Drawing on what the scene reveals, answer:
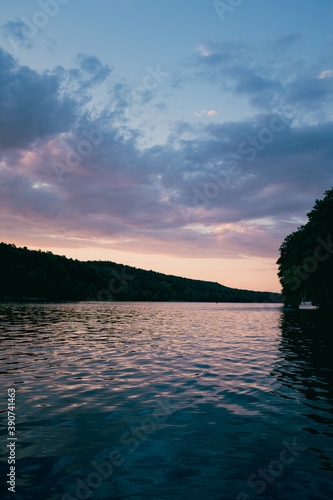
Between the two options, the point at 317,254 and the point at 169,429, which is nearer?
the point at 169,429

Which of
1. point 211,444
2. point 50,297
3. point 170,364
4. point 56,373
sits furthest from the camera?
point 50,297

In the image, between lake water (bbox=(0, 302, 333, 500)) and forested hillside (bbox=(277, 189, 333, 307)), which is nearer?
lake water (bbox=(0, 302, 333, 500))

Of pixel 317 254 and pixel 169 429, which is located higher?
pixel 317 254

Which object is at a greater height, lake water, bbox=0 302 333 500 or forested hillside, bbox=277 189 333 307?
forested hillside, bbox=277 189 333 307

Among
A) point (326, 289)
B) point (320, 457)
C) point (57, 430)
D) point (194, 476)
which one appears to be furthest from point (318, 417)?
point (326, 289)

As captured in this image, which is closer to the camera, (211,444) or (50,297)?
(211,444)

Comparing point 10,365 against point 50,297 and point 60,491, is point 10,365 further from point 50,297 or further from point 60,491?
point 50,297

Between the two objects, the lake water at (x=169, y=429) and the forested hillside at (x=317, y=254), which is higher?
the forested hillside at (x=317, y=254)

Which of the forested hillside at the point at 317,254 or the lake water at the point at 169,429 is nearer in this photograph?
the lake water at the point at 169,429

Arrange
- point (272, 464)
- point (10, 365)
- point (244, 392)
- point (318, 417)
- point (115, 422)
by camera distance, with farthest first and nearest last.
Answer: point (10, 365) < point (244, 392) < point (318, 417) < point (115, 422) < point (272, 464)

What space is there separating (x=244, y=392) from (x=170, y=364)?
21.5 ft

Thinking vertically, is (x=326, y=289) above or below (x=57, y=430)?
above

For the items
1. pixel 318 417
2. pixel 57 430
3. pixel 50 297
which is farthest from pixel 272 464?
pixel 50 297

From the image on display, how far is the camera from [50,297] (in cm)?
16950
